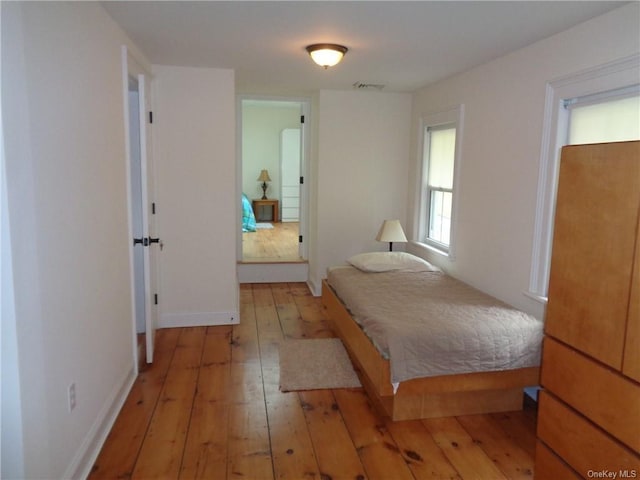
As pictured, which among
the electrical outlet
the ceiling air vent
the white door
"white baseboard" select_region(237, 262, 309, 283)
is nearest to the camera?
the electrical outlet

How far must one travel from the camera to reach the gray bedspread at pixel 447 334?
2.50 metres

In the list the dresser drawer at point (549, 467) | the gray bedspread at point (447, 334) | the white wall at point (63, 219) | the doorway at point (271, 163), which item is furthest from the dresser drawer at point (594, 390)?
the doorway at point (271, 163)

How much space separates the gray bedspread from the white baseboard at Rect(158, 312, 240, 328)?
1524 millimetres

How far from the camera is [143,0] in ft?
7.61

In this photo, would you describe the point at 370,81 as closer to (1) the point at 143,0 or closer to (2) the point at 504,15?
(2) the point at 504,15

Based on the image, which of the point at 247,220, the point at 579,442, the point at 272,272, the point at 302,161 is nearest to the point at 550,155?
the point at 579,442

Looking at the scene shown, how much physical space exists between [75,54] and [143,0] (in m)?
0.49

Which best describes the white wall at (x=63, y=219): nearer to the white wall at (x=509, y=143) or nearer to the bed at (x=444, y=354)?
the bed at (x=444, y=354)

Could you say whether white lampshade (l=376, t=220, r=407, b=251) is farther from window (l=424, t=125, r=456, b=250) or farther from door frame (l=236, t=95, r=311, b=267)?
door frame (l=236, t=95, r=311, b=267)

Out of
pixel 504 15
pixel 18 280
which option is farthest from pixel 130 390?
pixel 504 15

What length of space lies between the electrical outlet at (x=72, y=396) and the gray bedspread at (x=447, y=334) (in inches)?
59.6

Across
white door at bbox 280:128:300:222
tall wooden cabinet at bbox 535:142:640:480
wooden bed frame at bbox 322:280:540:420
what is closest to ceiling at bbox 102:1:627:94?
tall wooden cabinet at bbox 535:142:640:480

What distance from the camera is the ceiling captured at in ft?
7.73

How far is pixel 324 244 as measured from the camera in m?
5.05
